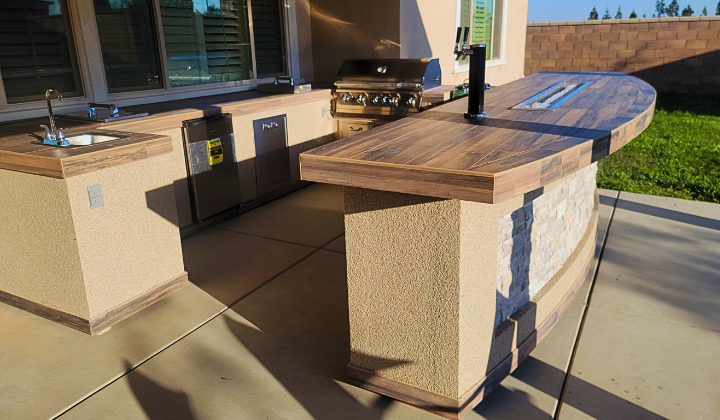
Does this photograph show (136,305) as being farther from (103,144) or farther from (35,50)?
(35,50)

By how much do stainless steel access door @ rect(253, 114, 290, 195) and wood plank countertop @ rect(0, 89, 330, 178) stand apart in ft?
0.64

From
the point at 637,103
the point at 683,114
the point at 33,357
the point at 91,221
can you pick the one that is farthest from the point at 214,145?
the point at 683,114

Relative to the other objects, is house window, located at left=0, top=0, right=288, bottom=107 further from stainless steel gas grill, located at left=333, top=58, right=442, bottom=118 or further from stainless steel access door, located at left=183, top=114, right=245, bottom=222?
stainless steel gas grill, located at left=333, top=58, right=442, bottom=118

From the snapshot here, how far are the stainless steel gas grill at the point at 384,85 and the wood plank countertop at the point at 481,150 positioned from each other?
77.0 inches

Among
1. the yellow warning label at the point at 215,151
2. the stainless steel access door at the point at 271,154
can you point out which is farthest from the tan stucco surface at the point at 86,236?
the stainless steel access door at the point at 271,154

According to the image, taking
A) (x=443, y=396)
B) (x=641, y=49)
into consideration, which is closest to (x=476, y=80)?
(x=443, y=396)

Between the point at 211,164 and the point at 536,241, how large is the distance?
255 centimetres

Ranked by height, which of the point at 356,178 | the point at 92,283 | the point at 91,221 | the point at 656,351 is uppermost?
the point at 356,178

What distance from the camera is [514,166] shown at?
5.16 ft

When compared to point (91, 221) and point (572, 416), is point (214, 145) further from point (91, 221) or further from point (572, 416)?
point (572, 416)

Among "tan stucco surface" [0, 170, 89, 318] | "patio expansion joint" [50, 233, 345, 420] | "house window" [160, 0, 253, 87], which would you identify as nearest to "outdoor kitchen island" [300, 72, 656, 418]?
"patio expansion joint" [50, 233, 345, 420]

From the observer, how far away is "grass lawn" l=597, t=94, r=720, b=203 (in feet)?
15.8

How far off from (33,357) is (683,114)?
895 cm

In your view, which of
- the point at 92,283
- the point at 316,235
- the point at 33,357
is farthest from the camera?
the point at 316,235
